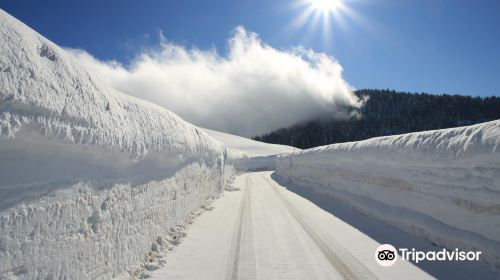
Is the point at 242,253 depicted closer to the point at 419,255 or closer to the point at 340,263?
the point at 340,263

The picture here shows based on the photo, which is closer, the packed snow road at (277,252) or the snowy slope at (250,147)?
the packed snow road at (277,252)

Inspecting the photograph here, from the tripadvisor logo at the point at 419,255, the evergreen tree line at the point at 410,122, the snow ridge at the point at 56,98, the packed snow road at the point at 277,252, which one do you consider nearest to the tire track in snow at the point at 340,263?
the packed snow road at the point at 277,252

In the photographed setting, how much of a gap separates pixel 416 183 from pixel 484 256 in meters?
2.56

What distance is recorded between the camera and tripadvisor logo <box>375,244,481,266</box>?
6104 millimetres

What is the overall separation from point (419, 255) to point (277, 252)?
9.28 ft

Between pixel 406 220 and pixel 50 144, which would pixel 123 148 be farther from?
pixel 406 220

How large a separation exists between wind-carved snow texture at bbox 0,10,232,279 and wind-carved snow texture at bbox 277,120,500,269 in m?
5.89

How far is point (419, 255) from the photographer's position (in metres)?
6.66

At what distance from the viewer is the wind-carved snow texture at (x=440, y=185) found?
5672 millimetres

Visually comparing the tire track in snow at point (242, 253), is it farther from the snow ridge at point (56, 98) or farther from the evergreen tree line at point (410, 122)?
the evergreen tree line at point (410, 122)

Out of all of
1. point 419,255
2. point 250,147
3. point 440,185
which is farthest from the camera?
point 250,147

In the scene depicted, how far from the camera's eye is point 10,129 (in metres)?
3.04

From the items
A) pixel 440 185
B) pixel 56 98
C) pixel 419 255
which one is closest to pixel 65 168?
pixel 56 98

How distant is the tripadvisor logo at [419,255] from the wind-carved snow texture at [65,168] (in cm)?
469
